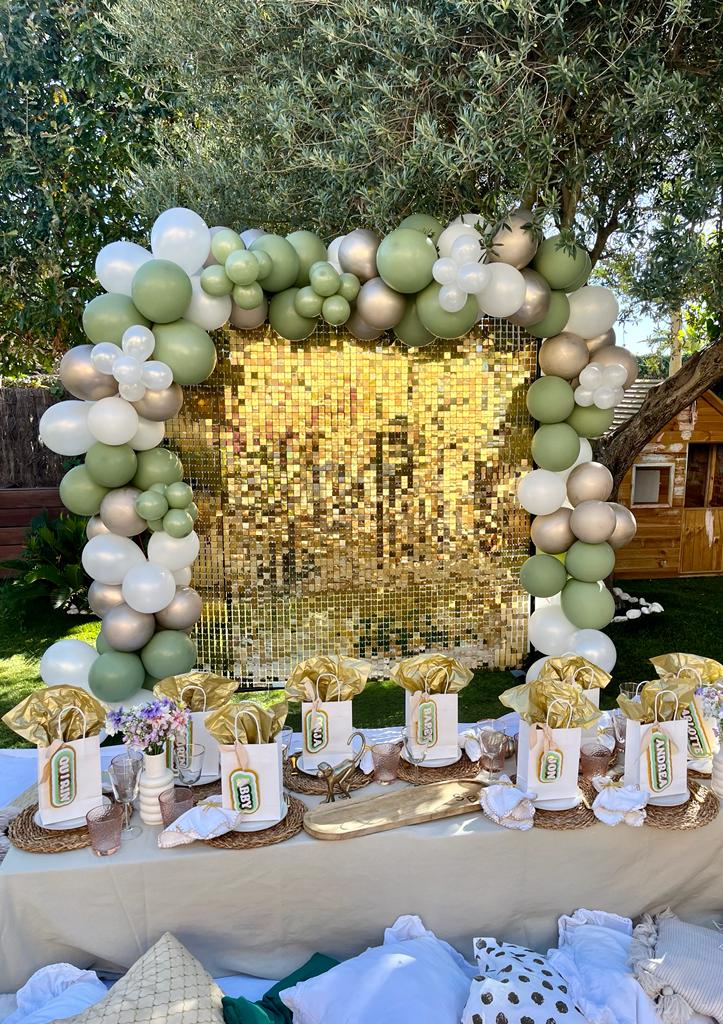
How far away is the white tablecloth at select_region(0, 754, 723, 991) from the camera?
5.76 feet

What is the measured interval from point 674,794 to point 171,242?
9.07 ft

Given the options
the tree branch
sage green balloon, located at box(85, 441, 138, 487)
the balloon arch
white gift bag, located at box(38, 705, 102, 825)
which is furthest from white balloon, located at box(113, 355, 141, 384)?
the tree branch

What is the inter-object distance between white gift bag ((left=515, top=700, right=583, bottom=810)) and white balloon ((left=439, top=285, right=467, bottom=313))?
5.81 feet

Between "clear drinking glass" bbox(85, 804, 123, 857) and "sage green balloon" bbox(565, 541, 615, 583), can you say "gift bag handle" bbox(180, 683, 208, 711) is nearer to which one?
"clear drinking glass" bbox(85, 804, 123, 857)

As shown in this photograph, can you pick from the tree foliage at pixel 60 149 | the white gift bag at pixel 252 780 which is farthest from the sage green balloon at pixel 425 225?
the tree foliage at pixel 60 149

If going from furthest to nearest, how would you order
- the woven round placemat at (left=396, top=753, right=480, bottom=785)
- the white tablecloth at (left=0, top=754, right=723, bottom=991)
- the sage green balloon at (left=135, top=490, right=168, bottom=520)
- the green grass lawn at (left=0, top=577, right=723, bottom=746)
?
the green grass lawn at (left=0, top=577, right=723, bottom=746)
the sage green balloon at (left=135, top=490, right=168, bottom=520)
the woven round placemat at (left=396, top=753, right=480, bottom=785)
the white tablecloth at (left=0, top=754, right=723, bottom=991)

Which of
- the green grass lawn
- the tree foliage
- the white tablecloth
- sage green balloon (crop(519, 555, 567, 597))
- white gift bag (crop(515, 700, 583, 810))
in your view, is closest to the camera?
the white tablecloth

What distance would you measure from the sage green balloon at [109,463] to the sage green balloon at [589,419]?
6.97 ft

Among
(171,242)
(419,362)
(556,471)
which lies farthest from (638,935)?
(419,362)

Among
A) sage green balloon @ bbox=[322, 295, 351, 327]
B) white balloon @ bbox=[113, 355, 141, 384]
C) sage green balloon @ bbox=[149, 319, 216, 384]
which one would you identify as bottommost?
white balloon @ bbox=[113, 355, 141, 384]

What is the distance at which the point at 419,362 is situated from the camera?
14.3 ft

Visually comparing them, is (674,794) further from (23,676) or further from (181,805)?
(23,676)

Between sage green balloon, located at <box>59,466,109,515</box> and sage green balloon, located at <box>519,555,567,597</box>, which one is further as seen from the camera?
sage green balloon, located at <box>519,555,567,597</box>

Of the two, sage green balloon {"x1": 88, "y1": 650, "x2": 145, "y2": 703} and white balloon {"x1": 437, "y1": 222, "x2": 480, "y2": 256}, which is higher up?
white balloon {"x1": 437, "y1": 222, "x2": 480, "y2": 256}
